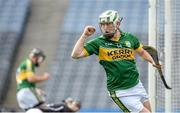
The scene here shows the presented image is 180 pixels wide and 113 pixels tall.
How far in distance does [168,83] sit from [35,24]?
427 inches

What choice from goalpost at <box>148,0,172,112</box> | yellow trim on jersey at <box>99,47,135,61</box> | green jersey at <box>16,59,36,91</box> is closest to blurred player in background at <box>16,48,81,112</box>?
green jersey at <box>16,59,36,91</box>

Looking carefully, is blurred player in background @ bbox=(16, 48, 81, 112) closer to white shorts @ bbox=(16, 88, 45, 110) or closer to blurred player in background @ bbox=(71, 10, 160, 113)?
white shorts @ bbox=(16, 88, 45, 110)

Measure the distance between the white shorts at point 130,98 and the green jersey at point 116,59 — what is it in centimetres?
5

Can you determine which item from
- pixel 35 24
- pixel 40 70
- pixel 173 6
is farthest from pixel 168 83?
pixel 35 24

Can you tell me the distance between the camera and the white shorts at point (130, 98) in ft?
24.0

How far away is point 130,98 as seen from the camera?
7.32 m

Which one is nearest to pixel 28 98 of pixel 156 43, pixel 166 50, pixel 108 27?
pixel 166 50

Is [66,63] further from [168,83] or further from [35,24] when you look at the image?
[168,83]

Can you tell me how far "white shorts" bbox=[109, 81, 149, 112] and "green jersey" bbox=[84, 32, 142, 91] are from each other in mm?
49

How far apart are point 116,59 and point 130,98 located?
41cm

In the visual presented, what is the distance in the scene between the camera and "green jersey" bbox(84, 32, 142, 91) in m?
7.26

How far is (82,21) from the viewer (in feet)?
60.2

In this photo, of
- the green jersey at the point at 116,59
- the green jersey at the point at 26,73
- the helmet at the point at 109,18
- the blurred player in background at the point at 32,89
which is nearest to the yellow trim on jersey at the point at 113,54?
the green jersey at the point at 116,59

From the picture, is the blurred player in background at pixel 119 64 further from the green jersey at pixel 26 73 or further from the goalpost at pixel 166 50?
the green jersey at pixel 26 73
